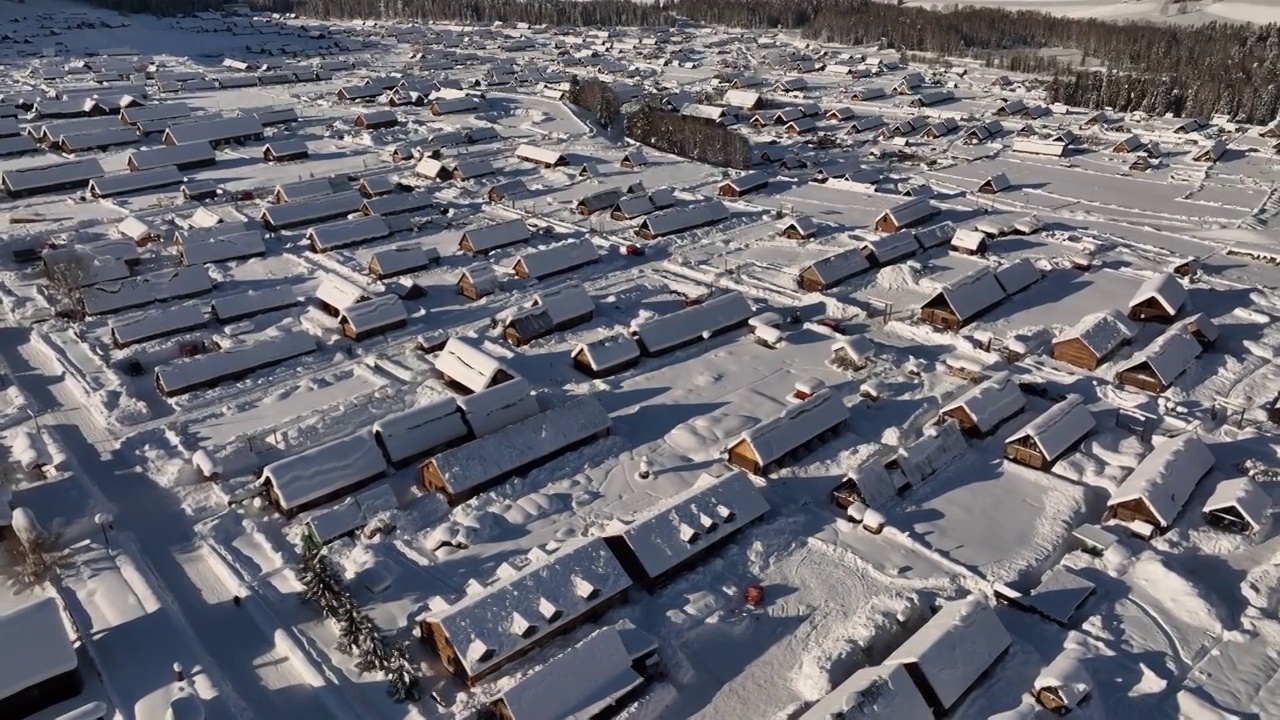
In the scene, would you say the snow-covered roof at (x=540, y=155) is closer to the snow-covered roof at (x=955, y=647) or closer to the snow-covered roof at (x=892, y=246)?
the snow-covered roof at (x=892, y=246)

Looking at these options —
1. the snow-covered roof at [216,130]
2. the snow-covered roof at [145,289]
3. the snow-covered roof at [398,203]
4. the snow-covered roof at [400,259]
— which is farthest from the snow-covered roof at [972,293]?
the snow-covered roof at [216,130]

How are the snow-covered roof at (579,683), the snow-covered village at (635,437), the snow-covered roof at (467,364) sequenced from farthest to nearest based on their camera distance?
the snow-covered roof at (467,364)
the snow-covered village at (635,437)
the snow-covered roof at (579,683)

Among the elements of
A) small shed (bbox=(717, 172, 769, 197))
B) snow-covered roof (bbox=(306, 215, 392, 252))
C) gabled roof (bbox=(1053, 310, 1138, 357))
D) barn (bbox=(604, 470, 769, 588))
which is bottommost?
barn (bbox=(604, 470, 769, 588))

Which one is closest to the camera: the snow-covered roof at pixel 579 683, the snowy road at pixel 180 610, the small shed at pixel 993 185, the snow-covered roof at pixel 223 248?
the snow-covered roof at pixel 579 683

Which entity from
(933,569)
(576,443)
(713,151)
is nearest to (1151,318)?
(933,569)

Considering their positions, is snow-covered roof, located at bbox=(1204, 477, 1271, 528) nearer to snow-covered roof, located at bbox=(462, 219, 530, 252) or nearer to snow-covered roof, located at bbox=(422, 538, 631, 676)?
snow-covered roof, located at bbox=(422, 538, 631, 676)

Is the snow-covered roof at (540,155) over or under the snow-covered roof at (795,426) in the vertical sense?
over

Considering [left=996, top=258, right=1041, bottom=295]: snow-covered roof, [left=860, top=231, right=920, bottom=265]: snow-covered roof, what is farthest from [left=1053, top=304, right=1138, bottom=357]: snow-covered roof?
[left=860, top=231, right=920, bottom=265]: snow-covered roof
